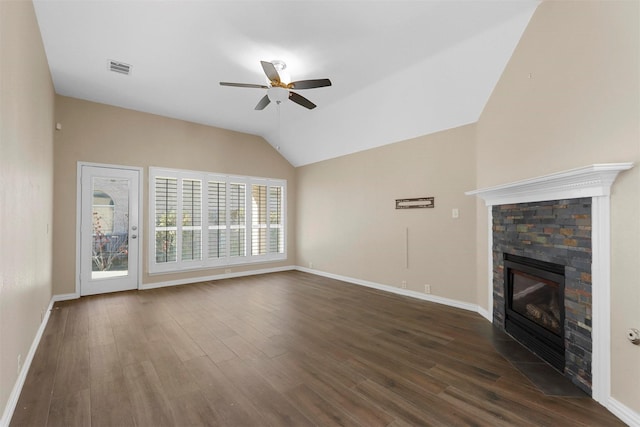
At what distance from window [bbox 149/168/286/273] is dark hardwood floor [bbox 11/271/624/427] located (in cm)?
174

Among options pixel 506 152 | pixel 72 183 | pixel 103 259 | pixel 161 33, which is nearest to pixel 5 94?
pixel 161 33

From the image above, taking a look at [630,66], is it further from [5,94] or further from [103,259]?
[103,259]

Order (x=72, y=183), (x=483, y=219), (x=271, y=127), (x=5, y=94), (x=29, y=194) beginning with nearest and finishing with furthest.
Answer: (x=5, y=94) < (x=29, y=194) < (x=483, y=219) < (x=72, y=183) < (x=271, y=127)

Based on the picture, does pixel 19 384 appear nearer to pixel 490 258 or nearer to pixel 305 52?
pixel 305 52

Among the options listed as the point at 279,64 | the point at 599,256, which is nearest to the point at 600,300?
the point at 599,256

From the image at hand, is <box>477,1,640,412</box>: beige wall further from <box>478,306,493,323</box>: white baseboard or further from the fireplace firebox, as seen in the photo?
<box>478,306,493,323</box>: white baseboard

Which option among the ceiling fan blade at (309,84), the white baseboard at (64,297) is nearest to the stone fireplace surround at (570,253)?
the ceiling fan blade at (309,84)

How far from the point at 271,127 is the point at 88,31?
3475mm

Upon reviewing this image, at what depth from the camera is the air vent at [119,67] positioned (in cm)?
363

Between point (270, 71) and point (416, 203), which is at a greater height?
point (270, 71)

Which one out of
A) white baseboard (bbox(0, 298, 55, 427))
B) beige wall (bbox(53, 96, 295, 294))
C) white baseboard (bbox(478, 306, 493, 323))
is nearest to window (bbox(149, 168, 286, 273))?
beige wall (bbox(53, 96, 295, 294))

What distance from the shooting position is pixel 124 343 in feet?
9.80

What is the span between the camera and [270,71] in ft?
10.0

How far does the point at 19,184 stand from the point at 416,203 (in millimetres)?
4604
